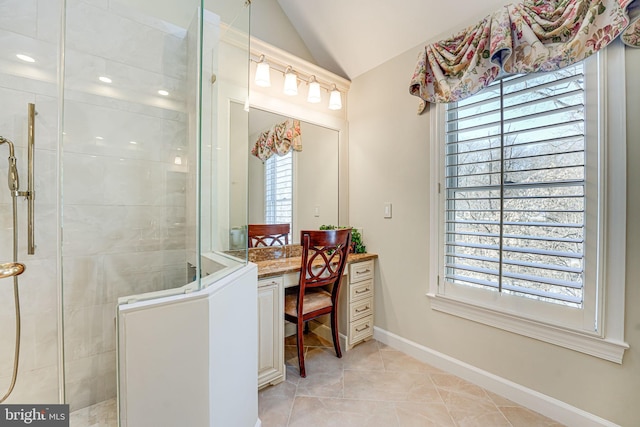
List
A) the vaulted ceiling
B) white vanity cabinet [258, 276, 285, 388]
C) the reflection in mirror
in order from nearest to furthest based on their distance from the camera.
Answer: white vanity cabinet [258, 276, 285, 388] < the vaulted ceiling < the reflection in mirror

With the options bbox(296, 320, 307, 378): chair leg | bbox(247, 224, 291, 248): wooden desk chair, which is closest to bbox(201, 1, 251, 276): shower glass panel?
bbox(247, 224, 291, 248): wooden desk chair

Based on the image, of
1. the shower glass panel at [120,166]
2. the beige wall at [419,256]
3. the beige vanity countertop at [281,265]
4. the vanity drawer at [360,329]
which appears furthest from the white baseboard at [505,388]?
the shower glass panel at [120,166]

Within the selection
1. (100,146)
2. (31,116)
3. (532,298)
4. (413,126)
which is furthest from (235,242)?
Result: (532,298)

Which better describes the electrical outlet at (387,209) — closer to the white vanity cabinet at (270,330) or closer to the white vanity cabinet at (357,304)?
the white vanity cabinet at (357,304)

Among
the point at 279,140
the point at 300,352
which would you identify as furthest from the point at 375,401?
the point at 279,140

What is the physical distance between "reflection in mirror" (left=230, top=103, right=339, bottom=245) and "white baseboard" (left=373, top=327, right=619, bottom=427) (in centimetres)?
127

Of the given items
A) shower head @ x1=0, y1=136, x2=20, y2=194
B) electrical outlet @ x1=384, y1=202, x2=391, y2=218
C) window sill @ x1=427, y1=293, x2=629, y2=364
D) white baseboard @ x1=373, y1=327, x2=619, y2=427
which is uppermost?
shower head @ x1=0, y1=136, x2=20, y2=194

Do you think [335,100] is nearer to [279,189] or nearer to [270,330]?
[279,189]

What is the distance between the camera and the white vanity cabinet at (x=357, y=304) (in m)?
2.24

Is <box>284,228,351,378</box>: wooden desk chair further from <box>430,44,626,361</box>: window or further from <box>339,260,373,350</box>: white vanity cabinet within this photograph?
<box>430,44,626,361</box>: window

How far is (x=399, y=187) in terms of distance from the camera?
7.29 feet

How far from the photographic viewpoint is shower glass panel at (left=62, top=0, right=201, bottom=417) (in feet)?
4.74

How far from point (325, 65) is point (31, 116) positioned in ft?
7.23

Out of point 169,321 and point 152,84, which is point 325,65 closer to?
point 152,84
